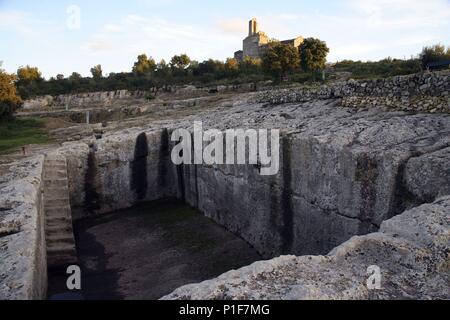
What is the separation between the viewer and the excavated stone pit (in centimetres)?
356

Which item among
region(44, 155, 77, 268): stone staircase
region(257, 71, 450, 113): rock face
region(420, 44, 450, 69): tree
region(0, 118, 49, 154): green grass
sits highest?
region(420, 44, 450, 69): tree

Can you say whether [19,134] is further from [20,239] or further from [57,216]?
[20,239]

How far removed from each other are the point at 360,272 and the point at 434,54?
25449mm

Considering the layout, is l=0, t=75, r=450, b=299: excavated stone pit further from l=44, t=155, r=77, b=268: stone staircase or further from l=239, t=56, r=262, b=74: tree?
l=239, t=56, r=262, b=74: tree

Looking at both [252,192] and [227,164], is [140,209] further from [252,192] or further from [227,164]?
[252,192]

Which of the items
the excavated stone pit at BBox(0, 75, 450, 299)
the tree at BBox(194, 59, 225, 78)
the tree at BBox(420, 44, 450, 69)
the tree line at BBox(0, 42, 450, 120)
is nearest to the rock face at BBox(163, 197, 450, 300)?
the excavated stone pit at BBox(0, 75, 450, 299)

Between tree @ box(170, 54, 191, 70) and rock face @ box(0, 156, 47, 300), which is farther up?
tree @ box(170, 54, 191, 70)

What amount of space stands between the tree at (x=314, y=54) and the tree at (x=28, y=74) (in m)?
42.4

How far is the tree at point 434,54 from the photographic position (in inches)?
942

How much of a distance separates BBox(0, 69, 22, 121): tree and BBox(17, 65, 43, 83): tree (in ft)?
107

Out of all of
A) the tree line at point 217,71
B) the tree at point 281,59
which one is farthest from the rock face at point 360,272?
the tree at point 281,59

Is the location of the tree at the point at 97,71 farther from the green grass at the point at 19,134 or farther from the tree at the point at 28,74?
the green grass at the point at 19,134

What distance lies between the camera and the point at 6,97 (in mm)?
25578
